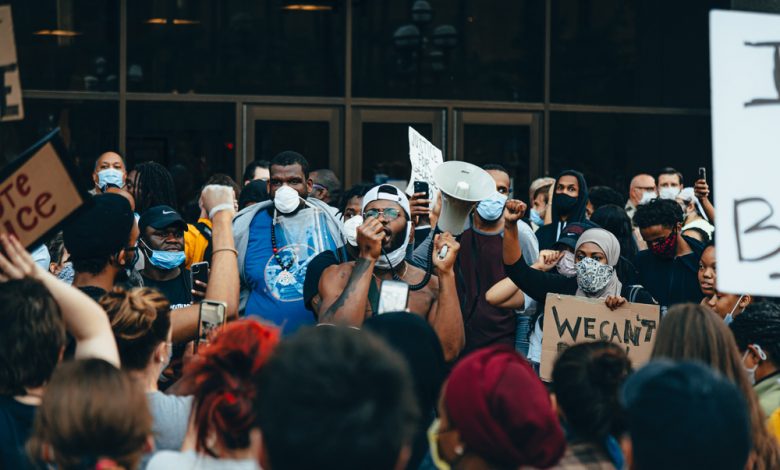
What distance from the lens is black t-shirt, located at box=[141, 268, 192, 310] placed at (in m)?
5.81

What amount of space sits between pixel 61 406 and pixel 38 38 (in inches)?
343

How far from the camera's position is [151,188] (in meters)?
7.45

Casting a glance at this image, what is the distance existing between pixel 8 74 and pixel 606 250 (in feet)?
10.7

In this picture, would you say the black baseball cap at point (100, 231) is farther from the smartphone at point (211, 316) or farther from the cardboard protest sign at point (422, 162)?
the cardboard protest sign at point (422, 162)

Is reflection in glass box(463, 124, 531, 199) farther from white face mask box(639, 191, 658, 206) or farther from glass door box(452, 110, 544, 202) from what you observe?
white face mask box(639, 191, 658, 206)

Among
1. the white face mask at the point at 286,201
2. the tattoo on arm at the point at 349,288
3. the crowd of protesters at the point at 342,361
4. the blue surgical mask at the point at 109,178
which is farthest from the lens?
the blue surgical mask at the point at 109,178

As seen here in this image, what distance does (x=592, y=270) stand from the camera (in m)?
6.16

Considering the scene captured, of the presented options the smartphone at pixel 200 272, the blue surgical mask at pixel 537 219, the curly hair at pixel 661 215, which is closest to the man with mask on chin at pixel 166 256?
the smartphone at pixel 200 272

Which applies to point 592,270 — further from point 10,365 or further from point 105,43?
point 105,43

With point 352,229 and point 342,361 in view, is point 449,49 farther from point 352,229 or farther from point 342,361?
point 342,361

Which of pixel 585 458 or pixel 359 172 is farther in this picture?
pixel 359 172

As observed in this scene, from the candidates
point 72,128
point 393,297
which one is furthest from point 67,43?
point 393,297

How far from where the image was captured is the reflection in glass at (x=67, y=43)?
1093cm

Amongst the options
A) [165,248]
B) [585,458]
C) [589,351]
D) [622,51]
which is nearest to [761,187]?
[589,351]
